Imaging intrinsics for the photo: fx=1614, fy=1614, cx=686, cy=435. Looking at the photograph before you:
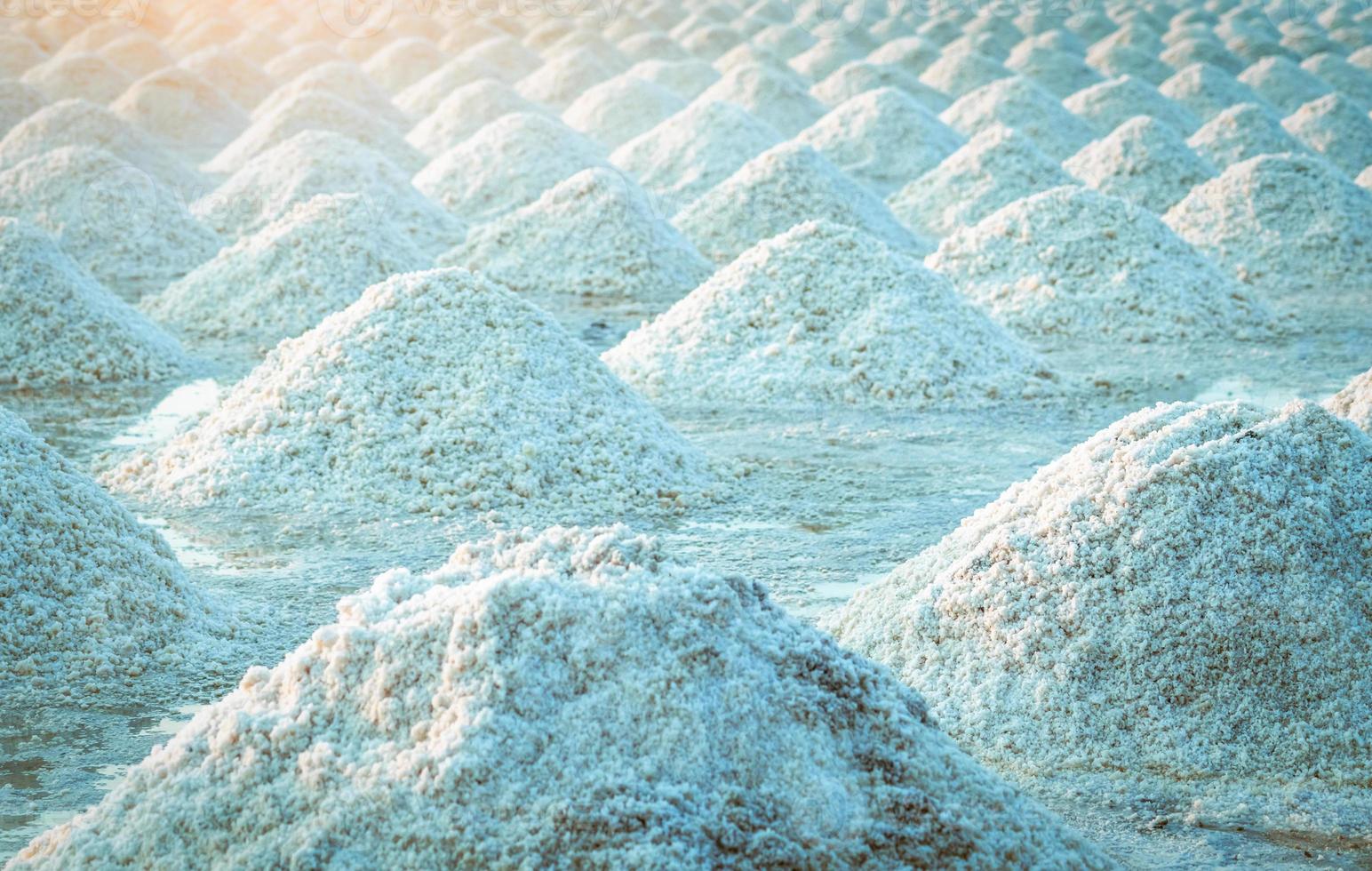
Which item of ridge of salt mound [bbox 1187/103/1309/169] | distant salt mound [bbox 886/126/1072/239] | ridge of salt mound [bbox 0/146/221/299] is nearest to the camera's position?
ridge of salt mound [bbox 0/146/221/299]

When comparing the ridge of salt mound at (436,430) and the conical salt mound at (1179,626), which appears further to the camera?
the ridge of salt mound at (436,430)

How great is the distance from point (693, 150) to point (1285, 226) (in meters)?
5.86

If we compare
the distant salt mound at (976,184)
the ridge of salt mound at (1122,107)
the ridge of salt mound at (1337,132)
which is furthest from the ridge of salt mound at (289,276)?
the ridge of salt mound at (1337,132)

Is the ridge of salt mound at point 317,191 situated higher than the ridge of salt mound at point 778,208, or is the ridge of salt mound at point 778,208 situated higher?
the ridge of salt mound at point 317,191

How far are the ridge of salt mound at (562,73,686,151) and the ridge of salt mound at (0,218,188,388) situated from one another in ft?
33.1

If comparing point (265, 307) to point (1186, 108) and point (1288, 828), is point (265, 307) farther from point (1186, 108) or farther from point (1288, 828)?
point (1186, 108)

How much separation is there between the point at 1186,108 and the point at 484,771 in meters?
19.2

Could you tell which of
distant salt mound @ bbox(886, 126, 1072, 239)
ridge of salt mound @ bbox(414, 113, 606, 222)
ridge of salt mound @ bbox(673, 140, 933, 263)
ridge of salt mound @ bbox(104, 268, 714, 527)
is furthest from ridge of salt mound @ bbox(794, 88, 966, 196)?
ridge of salt mound @ bbox(104, 268, 714, 527)

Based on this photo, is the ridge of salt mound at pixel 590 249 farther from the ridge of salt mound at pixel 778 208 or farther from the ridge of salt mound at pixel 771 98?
the ridge of salt mound at pixel 771 98

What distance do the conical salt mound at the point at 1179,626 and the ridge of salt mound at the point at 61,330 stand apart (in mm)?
4930

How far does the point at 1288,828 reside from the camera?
309 centimetres

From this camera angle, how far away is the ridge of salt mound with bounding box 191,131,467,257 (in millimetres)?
12508

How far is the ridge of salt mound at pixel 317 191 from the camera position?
1251 cm

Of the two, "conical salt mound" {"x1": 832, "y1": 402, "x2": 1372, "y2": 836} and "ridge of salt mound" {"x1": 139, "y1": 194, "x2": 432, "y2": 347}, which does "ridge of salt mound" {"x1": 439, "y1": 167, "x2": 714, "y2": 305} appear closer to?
"ridge of salt mound" {"x1": 139, "y1": 194, "x2": 432, "y2": 347}
